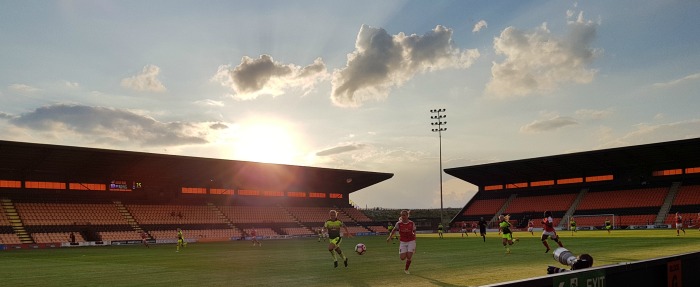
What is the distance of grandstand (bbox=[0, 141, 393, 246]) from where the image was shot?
188 feet

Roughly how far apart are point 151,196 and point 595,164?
57626mm

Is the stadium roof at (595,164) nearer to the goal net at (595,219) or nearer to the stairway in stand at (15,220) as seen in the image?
the goal net at (595,219)

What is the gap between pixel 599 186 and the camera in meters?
76.8

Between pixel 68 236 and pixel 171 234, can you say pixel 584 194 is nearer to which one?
pixel 171 234

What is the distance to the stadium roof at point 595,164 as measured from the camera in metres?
65.6

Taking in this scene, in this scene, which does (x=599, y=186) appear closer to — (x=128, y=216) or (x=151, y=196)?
(x=151, y=196)

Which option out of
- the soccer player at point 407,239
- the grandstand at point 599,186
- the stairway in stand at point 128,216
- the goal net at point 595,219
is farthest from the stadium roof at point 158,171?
the soccer player at point 407,239

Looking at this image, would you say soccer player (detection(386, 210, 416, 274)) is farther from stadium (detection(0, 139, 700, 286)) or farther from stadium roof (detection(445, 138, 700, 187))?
stadium roof (detection(445, 138, 700, 187))

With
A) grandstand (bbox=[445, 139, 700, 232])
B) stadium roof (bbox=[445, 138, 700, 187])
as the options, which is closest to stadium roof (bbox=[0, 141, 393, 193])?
stadium roof (bbox=[445, 138, 700, 187])

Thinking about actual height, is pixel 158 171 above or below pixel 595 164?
below

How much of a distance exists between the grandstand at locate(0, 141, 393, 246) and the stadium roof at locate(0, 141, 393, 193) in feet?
0.33

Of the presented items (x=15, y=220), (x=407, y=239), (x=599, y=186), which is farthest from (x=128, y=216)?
(x=599, y=186)

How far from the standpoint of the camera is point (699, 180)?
67.6 metres

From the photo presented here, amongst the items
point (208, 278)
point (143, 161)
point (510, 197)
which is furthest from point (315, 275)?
point (510, 197)
